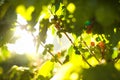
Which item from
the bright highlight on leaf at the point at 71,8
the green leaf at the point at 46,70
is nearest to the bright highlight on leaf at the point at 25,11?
the bright highlight on leaf at the point at 71,8

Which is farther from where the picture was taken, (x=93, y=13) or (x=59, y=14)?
(x=59, y=14)

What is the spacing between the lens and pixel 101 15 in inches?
34.3

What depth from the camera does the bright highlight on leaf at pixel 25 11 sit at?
0.96m

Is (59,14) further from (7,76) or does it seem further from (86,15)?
(86,15)

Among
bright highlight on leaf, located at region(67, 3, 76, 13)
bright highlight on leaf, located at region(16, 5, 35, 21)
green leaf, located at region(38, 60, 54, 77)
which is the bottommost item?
bright highlight on leaf, located at region(16, 5, 35, 21)

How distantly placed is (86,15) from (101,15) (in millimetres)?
110

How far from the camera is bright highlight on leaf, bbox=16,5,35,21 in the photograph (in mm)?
961

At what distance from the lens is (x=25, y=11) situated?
3.19 ft

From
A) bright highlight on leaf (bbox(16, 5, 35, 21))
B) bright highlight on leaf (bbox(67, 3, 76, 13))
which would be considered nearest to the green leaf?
bright highlight on leaf (bbox(67, 3, 76, 13))

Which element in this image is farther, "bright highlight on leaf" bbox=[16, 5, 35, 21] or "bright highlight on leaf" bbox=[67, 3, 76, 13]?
"bright highlight on leaf" bbox=[67, 3, 76, 13]

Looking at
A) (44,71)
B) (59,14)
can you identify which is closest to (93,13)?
(59,14)

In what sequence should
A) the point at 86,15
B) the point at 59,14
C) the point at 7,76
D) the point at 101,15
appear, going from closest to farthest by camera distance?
the point at 101,15, the point at 86,15, the point at 59,14, the point at 7,76

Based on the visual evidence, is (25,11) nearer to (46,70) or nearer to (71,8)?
(71,8)

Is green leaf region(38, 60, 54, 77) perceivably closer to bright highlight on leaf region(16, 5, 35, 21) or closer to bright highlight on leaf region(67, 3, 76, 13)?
bright highlight on leaf region(67, 3, 76, 13)
